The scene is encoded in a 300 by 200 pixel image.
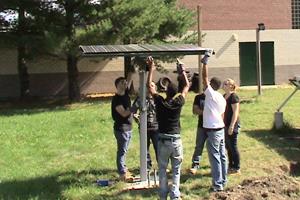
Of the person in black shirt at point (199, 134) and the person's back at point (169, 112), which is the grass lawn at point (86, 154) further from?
the person's back at point (169, 112)

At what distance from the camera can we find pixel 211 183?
940 cm

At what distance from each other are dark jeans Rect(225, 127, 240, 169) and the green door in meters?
18.4

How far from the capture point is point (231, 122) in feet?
31.6

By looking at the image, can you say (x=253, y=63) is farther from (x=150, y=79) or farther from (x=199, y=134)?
(x=150, y=79)

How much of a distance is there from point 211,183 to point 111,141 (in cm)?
390

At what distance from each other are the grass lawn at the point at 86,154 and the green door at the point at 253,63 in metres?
10.9

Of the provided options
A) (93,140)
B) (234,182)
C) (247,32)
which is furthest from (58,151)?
(247,32)

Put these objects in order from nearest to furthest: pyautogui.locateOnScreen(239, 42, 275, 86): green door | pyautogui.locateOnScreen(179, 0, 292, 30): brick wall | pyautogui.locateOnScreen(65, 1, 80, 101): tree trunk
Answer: pyautogui.locateOnScreen(65, 1, 80, 101): tree trunk, pyautogui.locateOnScreen(179, 0, 292, 30): brick wall, pyautogui.locateOnScreen(239, 42, 275, 86): green door

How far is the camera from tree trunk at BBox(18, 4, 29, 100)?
1972cm

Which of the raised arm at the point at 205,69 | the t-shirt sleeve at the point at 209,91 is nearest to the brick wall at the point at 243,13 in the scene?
the t-shirt sleeve at the point at 209,91

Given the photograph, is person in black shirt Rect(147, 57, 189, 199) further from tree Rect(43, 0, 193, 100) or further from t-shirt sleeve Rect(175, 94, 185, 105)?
tree Rect(43, 0, 193, 100)

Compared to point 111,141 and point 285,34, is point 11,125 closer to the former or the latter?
point 111,141

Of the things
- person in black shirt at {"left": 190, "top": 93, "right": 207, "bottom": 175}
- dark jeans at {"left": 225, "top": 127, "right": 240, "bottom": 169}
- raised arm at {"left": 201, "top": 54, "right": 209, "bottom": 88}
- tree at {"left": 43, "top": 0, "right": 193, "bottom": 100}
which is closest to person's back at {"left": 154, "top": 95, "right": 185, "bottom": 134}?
raised arm at {"left": 201, "top": 54, "right": 209, "bottom": 88}

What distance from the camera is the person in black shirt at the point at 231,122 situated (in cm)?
962
